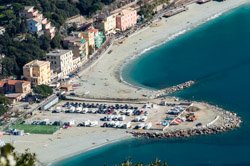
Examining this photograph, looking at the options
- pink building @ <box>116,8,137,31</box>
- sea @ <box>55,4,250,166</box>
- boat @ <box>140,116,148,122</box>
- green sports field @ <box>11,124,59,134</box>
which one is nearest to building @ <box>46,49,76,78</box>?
sea @ <box>55,4,250,166</box>

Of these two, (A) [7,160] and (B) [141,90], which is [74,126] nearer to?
(B) [141,90]

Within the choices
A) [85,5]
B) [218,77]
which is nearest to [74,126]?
[218,77]

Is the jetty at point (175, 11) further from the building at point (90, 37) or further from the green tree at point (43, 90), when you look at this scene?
the green tree at point (43, 90)

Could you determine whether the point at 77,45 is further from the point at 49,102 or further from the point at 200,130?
the point at 200,130

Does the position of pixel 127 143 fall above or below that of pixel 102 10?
below

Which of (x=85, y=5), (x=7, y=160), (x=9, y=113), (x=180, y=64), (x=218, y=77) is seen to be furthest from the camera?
(x=85, y=5)

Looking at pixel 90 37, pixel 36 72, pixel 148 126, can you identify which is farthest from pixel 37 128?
pixel 90 37

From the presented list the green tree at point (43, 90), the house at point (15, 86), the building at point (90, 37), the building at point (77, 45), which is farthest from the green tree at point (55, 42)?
the green tree at point (43, 90)
